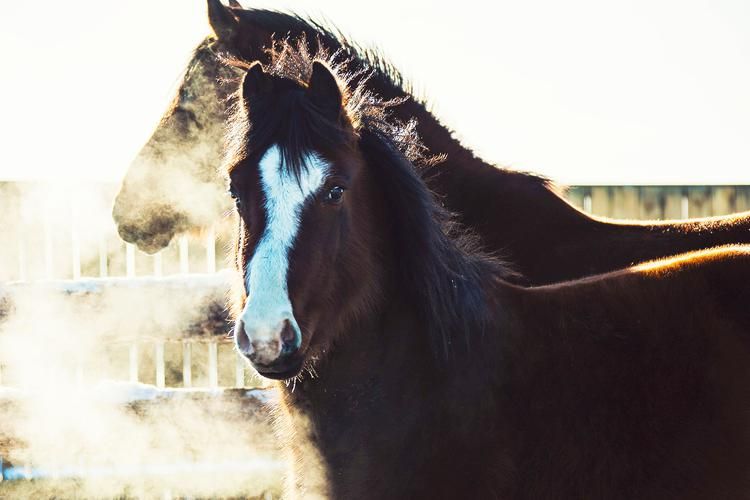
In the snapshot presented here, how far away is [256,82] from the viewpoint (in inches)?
102

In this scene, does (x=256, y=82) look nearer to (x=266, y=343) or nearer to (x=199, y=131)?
(x=266, y=343)

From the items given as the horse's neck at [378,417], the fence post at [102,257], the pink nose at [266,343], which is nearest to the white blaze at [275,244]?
the pink nose at [266,343]

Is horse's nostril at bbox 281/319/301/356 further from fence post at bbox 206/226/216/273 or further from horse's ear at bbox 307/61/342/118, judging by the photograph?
fence post at bbox 206/226/216/273

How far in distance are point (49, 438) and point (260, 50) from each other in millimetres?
2542

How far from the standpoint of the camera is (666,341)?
2410 millimetres

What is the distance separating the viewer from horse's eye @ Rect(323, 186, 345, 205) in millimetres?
2389

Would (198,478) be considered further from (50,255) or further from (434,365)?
(434,365)

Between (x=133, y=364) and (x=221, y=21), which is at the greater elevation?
(x=221, y=21)

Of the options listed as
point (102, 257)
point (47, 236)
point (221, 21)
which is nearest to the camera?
point (221, 21)

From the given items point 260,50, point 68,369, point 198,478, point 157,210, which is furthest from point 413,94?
point 68,369

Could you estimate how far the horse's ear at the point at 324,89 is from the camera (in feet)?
8.25

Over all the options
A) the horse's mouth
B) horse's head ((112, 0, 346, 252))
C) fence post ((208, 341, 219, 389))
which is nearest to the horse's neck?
the horse's mouth

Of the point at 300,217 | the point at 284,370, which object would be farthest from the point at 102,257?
the point at 284,370

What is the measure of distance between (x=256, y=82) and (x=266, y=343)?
87 centimetres
